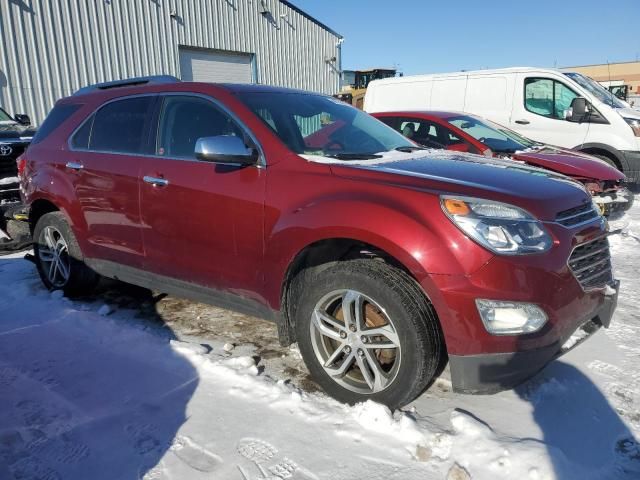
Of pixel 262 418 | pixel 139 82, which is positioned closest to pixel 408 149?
pixel 262 418

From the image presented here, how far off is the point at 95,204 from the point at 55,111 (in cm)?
121

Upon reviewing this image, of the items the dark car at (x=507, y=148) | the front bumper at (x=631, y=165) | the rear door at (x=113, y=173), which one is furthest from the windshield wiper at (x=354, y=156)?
the front bumper at (x=631, y=165)

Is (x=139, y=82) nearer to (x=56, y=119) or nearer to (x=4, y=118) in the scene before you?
(x=56, y=119)

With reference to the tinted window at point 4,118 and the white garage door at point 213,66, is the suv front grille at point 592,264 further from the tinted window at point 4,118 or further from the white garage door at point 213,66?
the white garage door at point 213,66

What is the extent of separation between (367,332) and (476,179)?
3.22 ft

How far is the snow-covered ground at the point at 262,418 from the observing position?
220cm

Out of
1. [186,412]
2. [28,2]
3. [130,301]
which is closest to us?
[186,412]

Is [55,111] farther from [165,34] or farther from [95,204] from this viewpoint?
[165,34]

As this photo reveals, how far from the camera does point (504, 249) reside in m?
2.22

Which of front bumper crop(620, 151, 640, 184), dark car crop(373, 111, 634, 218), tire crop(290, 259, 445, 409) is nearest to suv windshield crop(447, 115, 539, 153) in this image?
dark car crop(373, 111, 634, 218)

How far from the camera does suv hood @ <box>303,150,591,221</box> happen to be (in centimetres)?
239

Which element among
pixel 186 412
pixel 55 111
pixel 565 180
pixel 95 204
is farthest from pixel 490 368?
pixel 55 111

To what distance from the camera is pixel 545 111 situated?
8.74m

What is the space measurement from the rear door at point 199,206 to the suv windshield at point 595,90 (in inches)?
306
